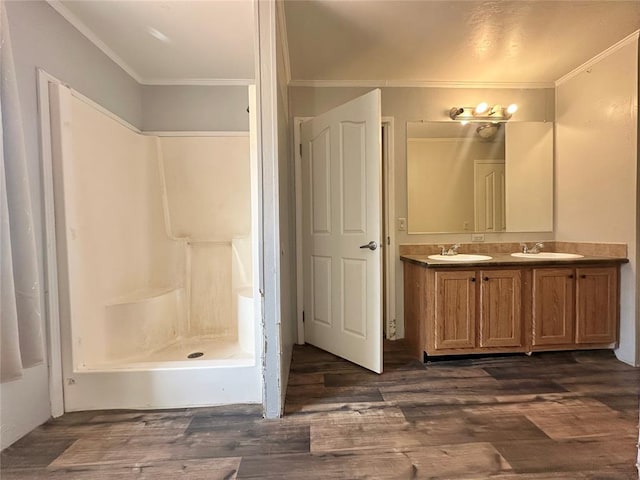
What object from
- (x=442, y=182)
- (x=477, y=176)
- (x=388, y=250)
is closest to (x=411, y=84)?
(x=442, y=182)

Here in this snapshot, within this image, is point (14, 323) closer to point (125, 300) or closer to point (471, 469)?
point (125, 300)

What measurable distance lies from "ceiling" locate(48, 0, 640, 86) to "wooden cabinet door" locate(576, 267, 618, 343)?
173 cm

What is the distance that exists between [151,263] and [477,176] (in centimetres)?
306

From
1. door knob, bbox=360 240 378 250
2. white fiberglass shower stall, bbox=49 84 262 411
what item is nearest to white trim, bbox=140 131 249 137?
white fiberglass shower stall, bbox=49 84 262 411

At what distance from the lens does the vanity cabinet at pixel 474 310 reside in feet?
7.38

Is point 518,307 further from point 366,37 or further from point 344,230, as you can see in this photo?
point 366,37

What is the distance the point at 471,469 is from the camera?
1249 millimetres

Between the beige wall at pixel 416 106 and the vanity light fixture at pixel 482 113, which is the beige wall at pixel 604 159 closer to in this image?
the beige wall at pixel 416 106

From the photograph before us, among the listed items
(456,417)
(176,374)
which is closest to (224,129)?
(176,374)

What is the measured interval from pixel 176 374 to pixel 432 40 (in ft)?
9.18

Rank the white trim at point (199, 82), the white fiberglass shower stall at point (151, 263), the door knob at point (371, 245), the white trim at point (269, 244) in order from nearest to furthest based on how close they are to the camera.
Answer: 1. the white trim at point (269, 244)
2. the white fiberglass shower stall at point (151, 263)
3. the door knob at point (371, 245)
4. the white trim at point (199, 82)

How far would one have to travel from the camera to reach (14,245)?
4.02ft

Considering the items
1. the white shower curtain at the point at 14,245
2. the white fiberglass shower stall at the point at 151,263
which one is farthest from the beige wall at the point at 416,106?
the white shower curtain at the point at 14,245

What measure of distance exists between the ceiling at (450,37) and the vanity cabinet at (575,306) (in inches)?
67.0
